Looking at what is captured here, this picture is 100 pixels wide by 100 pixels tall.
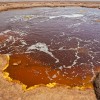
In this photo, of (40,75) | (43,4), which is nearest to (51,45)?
(40,75)

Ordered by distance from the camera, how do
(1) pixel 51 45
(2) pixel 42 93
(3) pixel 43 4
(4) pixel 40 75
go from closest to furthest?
1. (2) pixel 42 93
2. (4) pixel 40 75
3. (1) pixel 51 45
4. (3) pixel 43 4

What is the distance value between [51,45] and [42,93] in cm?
948

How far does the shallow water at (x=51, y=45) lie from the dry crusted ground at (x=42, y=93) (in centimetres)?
111

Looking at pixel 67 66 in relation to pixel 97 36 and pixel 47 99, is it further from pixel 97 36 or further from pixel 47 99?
pixel 97 36

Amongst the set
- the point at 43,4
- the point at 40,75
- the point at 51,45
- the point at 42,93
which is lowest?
the point at 42,93

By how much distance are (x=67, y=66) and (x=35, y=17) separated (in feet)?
54.9

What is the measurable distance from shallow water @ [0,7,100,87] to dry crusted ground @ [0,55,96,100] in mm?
1113

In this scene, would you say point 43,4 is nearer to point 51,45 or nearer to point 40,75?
point 51,45

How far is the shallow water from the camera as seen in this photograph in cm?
1828

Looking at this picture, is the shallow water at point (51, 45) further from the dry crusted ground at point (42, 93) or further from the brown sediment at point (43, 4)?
the brown sediment at point (43, 4)

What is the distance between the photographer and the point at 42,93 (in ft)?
51.2

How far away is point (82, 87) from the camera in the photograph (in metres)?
16.5

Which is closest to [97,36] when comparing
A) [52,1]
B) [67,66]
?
[67,66]

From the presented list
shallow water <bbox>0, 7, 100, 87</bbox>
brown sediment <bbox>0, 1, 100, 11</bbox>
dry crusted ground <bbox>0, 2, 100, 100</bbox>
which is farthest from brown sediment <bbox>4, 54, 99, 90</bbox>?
brown sediment <bbox>0, 1, 100, 11</bbox>
